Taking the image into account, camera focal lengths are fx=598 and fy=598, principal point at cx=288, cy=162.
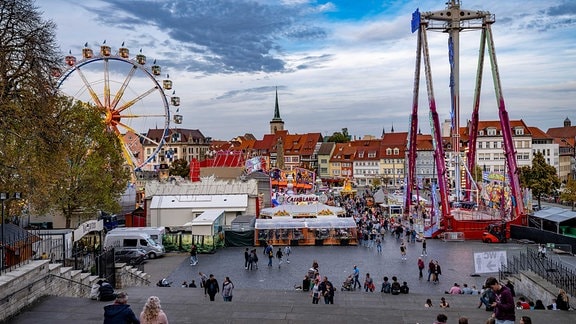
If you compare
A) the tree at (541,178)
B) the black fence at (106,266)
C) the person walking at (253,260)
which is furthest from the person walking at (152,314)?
the tree at (541,178)

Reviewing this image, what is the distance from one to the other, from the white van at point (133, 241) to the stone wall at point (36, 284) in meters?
14.0

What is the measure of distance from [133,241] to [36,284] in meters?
18.2

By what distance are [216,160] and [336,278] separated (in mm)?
50405

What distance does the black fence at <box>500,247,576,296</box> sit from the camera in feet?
51.6

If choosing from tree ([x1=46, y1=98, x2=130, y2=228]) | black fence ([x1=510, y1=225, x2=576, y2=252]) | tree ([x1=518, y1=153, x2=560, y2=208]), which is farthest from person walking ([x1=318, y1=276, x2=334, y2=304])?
tree ([x1=518, y1=153, x2=560, y2=208])

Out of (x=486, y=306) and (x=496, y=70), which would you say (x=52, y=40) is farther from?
(x=496, y=70)

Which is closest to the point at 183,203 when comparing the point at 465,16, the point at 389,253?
the point at 389,253

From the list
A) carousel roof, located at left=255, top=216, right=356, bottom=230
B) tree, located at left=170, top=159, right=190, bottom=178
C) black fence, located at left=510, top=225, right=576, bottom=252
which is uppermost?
tree, located at left=170, top=159, right=190, bottom=178

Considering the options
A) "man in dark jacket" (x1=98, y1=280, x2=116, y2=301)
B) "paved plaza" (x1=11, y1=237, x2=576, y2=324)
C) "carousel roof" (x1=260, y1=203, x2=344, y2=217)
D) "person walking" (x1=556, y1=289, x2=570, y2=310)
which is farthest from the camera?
"carousel roof" (x1=260, y1=203, x2=344, y2=217)

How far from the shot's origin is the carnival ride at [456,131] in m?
39.1

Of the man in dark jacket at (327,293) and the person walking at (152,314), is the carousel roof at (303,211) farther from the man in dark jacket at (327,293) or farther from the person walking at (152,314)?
the person walking at (152,314)

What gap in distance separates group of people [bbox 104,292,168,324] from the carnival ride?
106ft

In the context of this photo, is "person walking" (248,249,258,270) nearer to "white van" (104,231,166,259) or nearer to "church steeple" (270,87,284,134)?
"white van" (104,231,166,259)

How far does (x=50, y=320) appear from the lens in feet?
39.4
